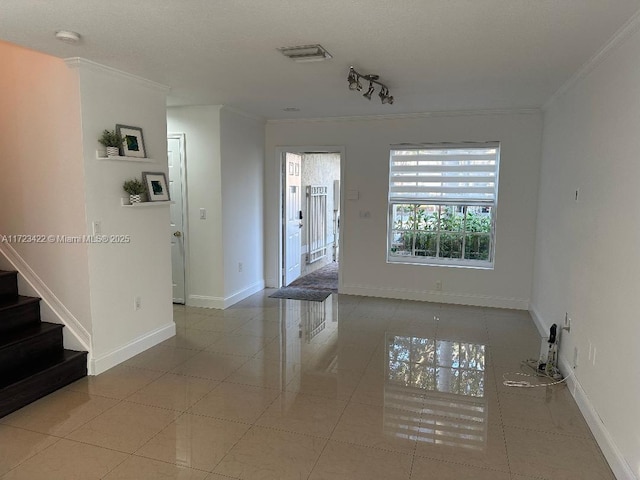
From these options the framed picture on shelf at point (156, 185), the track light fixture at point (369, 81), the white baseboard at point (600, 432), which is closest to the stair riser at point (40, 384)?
the framed picture on shelf at point (156, 185)

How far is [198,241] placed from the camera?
5.37 m

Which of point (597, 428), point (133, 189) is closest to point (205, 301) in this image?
point (133, 189)

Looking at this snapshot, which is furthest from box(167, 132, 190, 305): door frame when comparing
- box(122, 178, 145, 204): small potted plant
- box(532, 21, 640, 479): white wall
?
box(532, 21, 640, 479): white wall

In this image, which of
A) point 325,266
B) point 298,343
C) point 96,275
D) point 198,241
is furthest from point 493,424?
point 325,266

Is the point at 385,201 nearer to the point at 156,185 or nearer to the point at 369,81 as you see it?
the point at 369,81

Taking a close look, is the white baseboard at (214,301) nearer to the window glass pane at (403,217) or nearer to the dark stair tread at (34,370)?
the dark stair tread at (34,370)

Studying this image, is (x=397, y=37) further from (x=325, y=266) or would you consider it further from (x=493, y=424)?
(x=325, y=266)

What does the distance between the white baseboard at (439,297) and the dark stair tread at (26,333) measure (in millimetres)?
3586

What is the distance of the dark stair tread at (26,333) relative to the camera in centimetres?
320

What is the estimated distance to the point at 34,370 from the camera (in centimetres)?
319

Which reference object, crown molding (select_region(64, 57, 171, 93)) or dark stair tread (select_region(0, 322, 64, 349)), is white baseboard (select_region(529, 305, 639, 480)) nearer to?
dark stair tread (select_region(0, 322, 64, 349))

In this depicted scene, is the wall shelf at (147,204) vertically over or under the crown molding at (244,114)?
under

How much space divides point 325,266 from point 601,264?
19.0 feet

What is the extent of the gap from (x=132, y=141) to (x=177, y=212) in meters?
1.73
